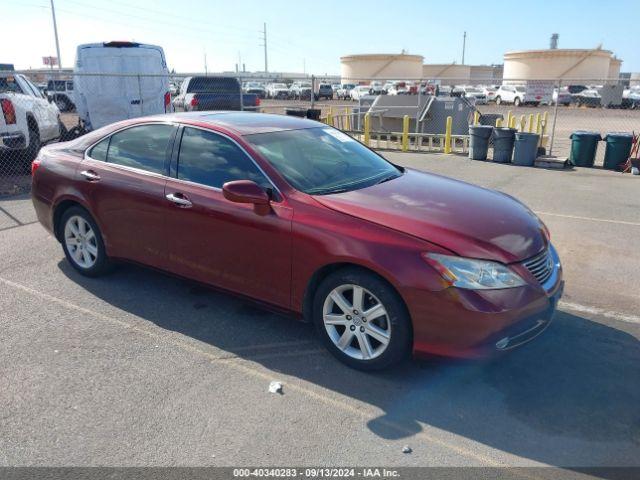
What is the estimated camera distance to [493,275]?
3.13 metres

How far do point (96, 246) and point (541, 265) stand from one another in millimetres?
3796

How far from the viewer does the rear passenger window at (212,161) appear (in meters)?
3.90

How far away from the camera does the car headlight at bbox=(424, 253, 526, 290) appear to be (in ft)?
10.1

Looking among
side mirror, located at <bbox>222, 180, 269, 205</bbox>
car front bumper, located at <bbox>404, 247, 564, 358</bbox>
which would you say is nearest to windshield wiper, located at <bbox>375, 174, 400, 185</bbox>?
side mirror, located at <bbox>222, 180, 269, 205</bbox>

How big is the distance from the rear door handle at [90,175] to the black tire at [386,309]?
241 centimetres

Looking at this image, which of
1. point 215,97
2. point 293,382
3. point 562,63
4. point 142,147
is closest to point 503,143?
point 215,97

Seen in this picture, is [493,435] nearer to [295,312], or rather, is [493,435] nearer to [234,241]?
[295,312]

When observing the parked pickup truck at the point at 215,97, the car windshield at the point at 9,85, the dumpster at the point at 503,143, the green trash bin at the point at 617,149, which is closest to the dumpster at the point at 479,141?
the dumpster at the point at 503,143

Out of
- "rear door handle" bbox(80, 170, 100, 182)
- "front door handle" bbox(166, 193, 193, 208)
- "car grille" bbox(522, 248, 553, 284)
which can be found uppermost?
"rear door handle" bbox(80, 170, 100, 182)

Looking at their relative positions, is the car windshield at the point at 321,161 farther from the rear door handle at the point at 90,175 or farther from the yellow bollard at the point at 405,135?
the yellow bollard at the point at 405,135

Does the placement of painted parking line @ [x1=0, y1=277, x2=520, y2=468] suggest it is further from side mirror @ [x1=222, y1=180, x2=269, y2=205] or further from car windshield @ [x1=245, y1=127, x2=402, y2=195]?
car windshield @ [x1=245, y1=127, x2=402, y2=195]

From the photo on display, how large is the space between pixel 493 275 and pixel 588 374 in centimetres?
108

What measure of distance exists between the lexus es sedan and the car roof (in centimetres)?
2

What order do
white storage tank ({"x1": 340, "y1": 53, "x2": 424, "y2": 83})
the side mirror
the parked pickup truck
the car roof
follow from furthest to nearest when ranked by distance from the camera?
white storage tank ({"x1": 340, "y1": 53, "x2": 424, "y2": 83})
the parked pickup truck
the car roof
the side mirror
